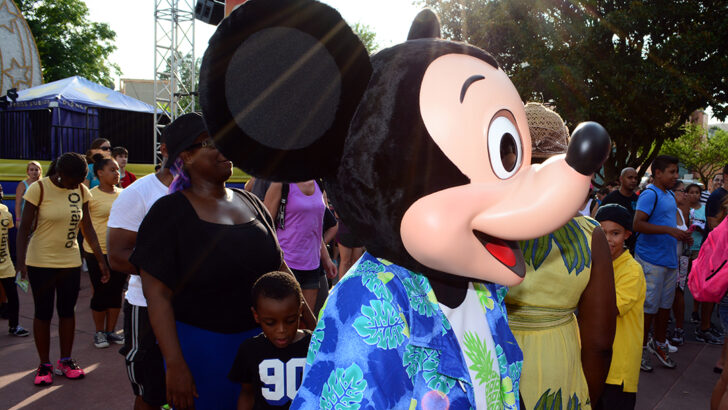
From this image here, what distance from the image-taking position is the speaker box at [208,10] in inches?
556

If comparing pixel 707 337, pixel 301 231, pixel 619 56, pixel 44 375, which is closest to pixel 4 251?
pixel 44 375

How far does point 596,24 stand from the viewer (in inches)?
516

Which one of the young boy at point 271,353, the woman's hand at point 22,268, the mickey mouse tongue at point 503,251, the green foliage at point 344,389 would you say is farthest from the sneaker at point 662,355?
the woman's hand at point 22,268

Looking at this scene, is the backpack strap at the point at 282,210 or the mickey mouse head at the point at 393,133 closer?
the mickey mouse head at the point at 393,133

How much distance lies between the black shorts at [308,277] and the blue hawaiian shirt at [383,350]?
301 cm

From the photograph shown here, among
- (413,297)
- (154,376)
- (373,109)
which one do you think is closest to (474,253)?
(413,297)

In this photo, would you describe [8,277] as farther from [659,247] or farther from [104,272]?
[659,247]

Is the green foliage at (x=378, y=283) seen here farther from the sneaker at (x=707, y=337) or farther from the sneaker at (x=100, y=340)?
the sneaker at (x=707, y=337)

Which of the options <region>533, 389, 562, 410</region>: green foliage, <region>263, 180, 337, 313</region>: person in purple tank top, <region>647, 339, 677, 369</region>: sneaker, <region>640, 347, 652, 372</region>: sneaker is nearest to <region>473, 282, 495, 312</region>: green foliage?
<region>533, 389, 562, 410</region>: green foliage

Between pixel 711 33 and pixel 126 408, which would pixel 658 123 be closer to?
pixel 711 33

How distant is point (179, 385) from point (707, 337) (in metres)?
5.83

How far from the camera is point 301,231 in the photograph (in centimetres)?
425

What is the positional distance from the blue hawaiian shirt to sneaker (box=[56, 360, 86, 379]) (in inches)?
152

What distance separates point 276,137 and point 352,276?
0.36 m
